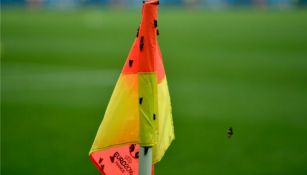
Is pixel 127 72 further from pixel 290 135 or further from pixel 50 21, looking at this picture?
pixel 50 21

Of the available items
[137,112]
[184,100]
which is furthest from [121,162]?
[184,100]

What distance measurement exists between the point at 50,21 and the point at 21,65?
1199cm

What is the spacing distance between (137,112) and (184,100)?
531cm

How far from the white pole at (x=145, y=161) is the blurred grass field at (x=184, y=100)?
6.76 ft

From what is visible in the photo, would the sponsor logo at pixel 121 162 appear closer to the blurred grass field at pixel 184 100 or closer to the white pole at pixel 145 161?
the white pole at pixel 145 161

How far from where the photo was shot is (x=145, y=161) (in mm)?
3320

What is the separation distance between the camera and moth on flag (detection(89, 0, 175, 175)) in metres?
3.32

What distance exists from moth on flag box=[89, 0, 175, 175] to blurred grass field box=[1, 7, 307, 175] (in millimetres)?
1822

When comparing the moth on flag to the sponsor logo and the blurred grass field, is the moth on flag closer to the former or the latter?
the sponsor logo

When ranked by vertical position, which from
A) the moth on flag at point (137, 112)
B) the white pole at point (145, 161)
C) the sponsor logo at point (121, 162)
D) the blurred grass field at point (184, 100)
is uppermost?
the moth on flag at point (137, 112)

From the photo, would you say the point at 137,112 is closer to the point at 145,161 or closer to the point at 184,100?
the point at 145,161

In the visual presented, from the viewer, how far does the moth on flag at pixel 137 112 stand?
332cm

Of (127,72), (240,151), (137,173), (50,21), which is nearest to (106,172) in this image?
(137,173)

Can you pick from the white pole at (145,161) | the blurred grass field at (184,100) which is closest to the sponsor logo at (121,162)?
the white pole at (145,161)
